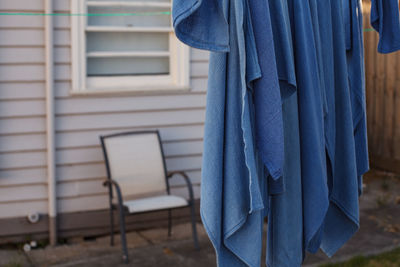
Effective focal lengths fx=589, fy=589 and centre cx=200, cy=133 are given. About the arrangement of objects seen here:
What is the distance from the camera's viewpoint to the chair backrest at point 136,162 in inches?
207

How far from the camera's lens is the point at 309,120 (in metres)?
2.32

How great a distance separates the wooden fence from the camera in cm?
788

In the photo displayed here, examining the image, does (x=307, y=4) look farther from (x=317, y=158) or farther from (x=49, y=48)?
(x=49, y=48)

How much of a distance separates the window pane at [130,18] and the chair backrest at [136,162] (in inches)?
41.2

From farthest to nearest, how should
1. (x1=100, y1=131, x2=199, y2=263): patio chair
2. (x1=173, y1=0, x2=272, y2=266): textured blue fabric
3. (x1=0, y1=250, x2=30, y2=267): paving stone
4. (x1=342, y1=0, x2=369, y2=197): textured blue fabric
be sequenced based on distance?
(x1=100, y1=131, x2=199, y2=263): patio chair, (x1=0, y1=250, x2=30, y2=267): paving stone, (x1=342, y1=0, x2=369, y2=197): textured blue fabric, (x1=173, y1=0, x2=272, y2=266): textured blue fabric

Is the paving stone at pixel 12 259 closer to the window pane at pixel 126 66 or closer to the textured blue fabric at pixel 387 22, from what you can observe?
the window pane at pixel 126 66

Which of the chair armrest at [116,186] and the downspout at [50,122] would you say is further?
the downspout at [50,122]

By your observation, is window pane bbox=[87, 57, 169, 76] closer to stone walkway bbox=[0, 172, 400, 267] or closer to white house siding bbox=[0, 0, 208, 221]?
white house siding bbox=[0, 0, 208, 221]

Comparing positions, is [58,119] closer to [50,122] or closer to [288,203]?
[50,122]

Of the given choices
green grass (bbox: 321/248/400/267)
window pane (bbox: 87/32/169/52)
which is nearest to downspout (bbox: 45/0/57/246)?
window pane (bbox: 87/32/169/52)

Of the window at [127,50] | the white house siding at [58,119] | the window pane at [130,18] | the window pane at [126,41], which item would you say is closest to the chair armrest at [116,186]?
the white house siding at [58,119]

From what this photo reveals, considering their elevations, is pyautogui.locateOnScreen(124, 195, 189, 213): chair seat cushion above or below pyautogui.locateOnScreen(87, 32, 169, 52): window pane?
below

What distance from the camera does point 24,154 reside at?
5.20 m

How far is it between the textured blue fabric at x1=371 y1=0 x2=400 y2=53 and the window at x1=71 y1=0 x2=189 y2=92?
9.29 feet
